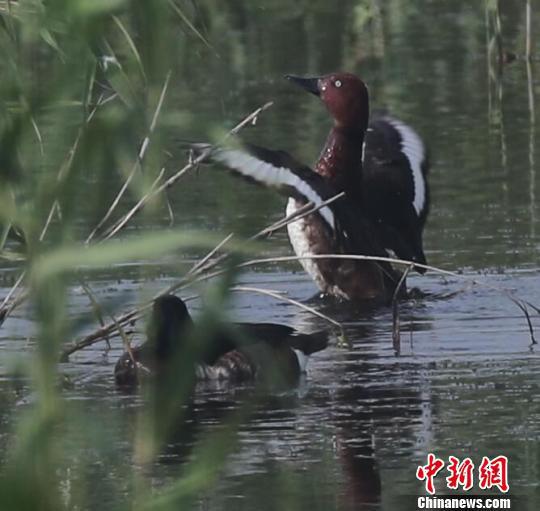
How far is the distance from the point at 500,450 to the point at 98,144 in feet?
10.4

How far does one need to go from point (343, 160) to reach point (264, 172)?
134cm

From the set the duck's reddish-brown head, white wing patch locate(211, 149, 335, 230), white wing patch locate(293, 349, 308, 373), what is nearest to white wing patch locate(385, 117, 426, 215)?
the duck's reddish-brown head

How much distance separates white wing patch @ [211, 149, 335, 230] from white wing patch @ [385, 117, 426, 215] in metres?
0.73

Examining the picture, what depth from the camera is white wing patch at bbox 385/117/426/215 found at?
9.84 metres

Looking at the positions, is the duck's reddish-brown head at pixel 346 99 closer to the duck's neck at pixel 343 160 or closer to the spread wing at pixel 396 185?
the duck's neck at pixel 343 160

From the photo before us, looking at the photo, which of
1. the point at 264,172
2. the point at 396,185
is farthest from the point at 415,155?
the point at 264,172

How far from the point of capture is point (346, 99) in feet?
33.4

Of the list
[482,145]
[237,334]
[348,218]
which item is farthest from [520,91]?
[237,334]

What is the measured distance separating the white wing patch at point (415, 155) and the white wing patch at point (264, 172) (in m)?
0.73

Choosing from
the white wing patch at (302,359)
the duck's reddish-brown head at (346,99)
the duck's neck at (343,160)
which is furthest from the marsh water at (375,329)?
the duck's reddish-brown head at (346,99)

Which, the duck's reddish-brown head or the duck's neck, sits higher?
the duck's reddish-brown head

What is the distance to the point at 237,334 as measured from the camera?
3641 mm

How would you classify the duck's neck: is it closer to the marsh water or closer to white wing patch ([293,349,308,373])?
the marsh water

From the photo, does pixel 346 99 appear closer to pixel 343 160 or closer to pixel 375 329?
pixel 343 160
